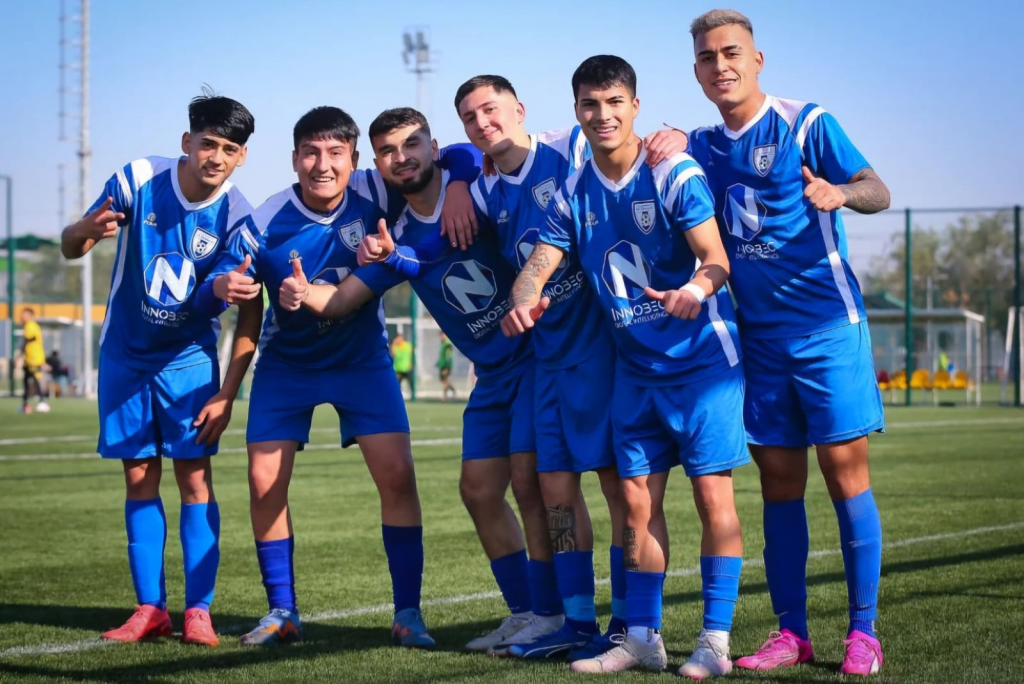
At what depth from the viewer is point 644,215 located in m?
4.15

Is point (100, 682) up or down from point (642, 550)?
down

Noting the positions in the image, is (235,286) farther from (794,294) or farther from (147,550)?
(794,294)

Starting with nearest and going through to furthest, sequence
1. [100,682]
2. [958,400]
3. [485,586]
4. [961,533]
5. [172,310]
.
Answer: [100,682]
[172,310]
[485,586]
[961,533]
[958,400]

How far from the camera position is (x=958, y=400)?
1117 inches

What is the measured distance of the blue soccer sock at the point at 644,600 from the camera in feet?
13.6

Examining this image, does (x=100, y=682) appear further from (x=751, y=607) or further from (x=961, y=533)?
(x=961, y=533)

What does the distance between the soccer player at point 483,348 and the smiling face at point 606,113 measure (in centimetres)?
80

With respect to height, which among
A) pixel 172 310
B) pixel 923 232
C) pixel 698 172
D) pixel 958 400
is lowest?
pixel 958 400

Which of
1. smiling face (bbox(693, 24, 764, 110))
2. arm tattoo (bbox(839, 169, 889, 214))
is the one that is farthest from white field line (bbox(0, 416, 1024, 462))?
arm tattoo (bbox(839, 169, 889, 214))

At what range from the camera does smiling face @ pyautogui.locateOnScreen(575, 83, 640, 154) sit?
413cm

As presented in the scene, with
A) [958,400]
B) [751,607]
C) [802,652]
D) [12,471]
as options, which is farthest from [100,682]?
[958,400]

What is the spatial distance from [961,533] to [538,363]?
3938 millimetres

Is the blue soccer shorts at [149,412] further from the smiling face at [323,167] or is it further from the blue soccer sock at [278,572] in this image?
the smiling face at [323,167]

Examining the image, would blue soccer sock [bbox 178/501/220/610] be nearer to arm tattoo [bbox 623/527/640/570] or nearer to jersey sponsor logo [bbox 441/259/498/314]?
jersey sponsor logo [bbox 441/259/498/314]
